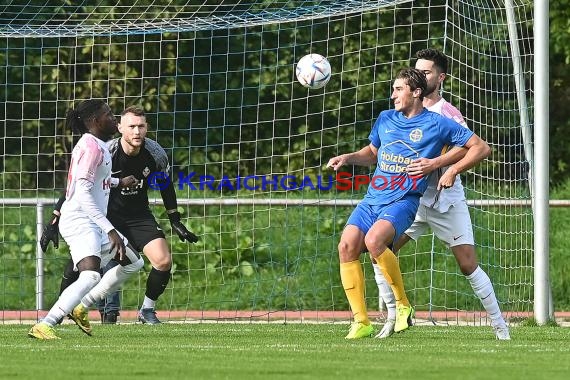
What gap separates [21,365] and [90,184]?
2.22 meters

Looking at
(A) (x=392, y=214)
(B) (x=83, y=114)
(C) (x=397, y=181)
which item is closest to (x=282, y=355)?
(A) (x=392, y=214)

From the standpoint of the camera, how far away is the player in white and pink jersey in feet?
30.2

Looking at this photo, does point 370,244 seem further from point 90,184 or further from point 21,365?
point 21,365

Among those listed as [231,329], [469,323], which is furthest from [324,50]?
[231,329]

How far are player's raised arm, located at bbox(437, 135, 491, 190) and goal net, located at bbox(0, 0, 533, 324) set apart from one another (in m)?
3.13

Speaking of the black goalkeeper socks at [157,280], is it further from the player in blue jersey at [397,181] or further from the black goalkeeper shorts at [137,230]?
the player in blue jersey at [397,181]

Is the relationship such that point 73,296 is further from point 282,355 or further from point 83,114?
point 282,355

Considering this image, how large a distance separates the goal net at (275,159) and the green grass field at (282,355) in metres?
3.03

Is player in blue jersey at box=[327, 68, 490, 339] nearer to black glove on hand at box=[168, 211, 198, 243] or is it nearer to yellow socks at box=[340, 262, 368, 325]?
yellow socks at box=[340, 262, 368, 325]

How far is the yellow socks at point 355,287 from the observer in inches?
367

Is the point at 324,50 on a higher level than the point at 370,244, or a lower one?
higher

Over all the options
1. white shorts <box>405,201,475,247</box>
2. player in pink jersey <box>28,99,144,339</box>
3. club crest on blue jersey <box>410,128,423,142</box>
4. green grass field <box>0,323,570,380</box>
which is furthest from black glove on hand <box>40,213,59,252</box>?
club crest on blue jersey <box>410,128,423,142</box>

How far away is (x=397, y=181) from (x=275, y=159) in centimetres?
929

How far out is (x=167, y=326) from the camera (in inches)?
455
